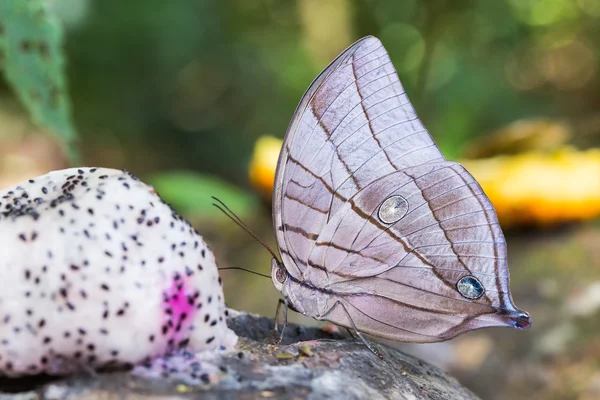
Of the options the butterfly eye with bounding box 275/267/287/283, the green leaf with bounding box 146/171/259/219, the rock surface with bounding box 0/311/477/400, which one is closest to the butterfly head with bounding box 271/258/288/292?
the butterfly eye with bounding box 275/267/287/283

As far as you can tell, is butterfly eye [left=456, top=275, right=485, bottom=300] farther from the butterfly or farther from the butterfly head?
the butterfly head

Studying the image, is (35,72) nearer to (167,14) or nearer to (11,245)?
(11,245)

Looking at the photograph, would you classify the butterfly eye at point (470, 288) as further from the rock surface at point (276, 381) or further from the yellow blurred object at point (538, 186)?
the yellow blurred object at point (538, 186)

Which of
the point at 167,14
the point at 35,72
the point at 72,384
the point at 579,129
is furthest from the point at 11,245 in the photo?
the point at 167,14

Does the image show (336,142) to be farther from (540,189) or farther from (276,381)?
(540,189)

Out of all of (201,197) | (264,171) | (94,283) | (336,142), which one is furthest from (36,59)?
(201,197)

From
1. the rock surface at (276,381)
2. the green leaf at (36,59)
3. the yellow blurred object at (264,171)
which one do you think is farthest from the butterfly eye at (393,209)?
the yellow blurred object at (264,171)
